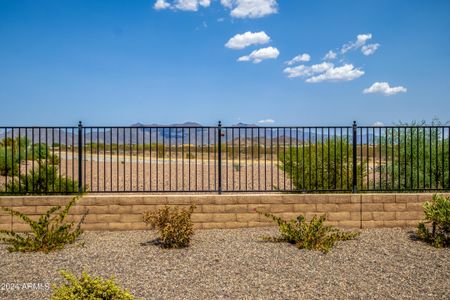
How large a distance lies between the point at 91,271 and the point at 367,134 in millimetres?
6330

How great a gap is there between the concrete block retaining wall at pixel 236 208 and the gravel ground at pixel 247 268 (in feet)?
2.27

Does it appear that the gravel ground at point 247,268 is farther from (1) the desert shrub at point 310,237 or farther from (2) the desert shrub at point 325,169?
(2) the desert shrub at point 325,169

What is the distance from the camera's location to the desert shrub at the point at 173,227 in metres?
7.37

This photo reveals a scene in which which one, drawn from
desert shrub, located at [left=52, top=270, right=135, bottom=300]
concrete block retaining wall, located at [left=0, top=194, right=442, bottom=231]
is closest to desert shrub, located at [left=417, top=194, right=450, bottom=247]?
concrete block retaining wall, located at [left=0, top=194, right=442, bottom=231]

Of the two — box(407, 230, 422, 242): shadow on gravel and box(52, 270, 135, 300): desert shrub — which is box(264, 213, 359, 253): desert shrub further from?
box(52, 270, 135, 300): desert shrub

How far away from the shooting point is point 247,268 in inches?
241

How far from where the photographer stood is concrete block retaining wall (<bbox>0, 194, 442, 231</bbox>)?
29.1 ft

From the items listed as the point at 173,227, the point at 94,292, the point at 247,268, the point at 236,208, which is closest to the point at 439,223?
the point at 236,208

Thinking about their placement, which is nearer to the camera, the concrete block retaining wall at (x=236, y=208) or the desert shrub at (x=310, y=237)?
the desert shrub at (x=310, y=237)

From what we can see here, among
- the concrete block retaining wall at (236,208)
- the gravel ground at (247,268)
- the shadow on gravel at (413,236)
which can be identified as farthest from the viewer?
the concrete block retaining wall at (236,208)

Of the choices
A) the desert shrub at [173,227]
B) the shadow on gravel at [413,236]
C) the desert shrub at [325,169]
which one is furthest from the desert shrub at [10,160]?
the shadow on gravel at [413,236]

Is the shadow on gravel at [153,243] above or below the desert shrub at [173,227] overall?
below

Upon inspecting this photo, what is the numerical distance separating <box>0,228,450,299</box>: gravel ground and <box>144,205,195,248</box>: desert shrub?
0.71ft

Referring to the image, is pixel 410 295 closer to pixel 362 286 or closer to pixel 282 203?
pixel 362 286
